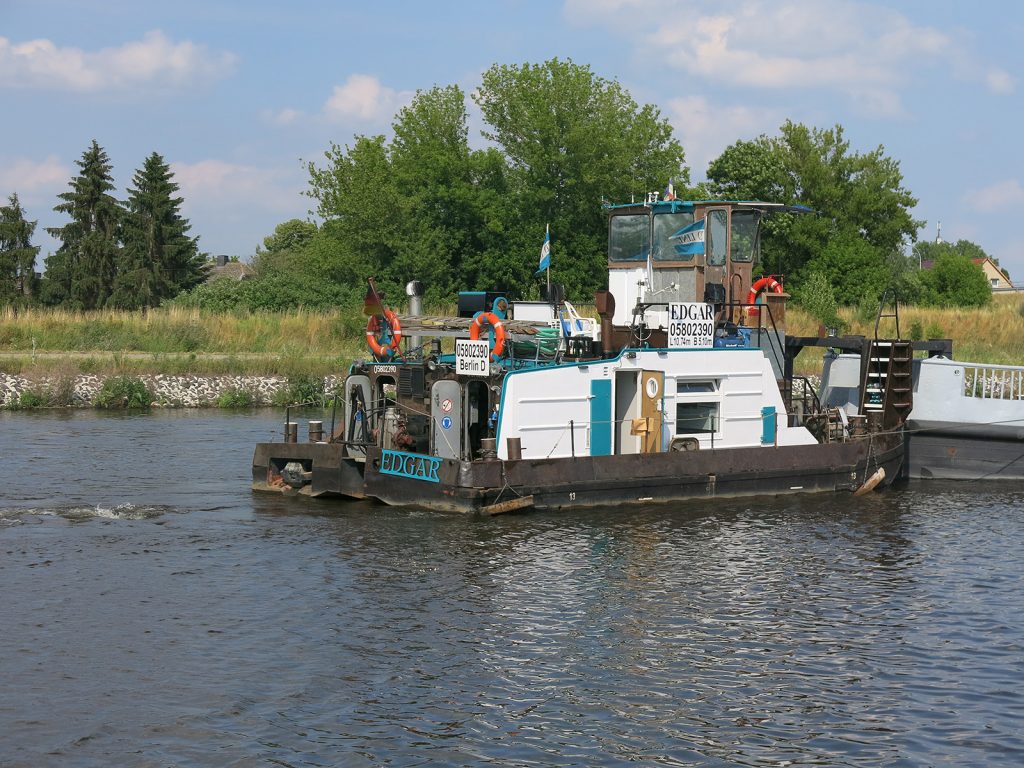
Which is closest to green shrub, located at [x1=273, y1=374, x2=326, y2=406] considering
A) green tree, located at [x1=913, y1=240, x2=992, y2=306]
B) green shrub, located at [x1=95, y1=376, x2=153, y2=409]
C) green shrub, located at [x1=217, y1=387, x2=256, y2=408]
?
green shrub, located at [x1=217, y1=387, x2=256, y2=408]

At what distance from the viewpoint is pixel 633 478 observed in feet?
62.2

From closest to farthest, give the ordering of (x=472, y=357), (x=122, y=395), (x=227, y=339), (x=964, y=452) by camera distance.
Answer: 1. (x=472, y=357)
2. (x=964, y=452)
3. (x=122, y=395)
4. (x=227, y=339)

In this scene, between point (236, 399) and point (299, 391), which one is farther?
point (299, 391)

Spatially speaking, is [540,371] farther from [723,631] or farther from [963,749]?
[963,749]

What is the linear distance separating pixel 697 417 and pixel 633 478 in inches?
83.7

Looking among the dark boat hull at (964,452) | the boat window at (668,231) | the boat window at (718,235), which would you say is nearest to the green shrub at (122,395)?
the boat window at (668,231)

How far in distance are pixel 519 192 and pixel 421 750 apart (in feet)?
146

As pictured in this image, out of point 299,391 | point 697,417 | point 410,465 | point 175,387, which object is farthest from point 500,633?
point 175,387

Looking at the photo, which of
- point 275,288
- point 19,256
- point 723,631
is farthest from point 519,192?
point 723,631

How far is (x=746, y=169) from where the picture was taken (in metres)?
62.0

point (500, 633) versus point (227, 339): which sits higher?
point (227, 339)

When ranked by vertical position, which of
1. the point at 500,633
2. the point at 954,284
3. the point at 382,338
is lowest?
the point at 500,633

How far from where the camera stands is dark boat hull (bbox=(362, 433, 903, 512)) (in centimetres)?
1780

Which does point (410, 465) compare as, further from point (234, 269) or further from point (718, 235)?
point (234, 269)
